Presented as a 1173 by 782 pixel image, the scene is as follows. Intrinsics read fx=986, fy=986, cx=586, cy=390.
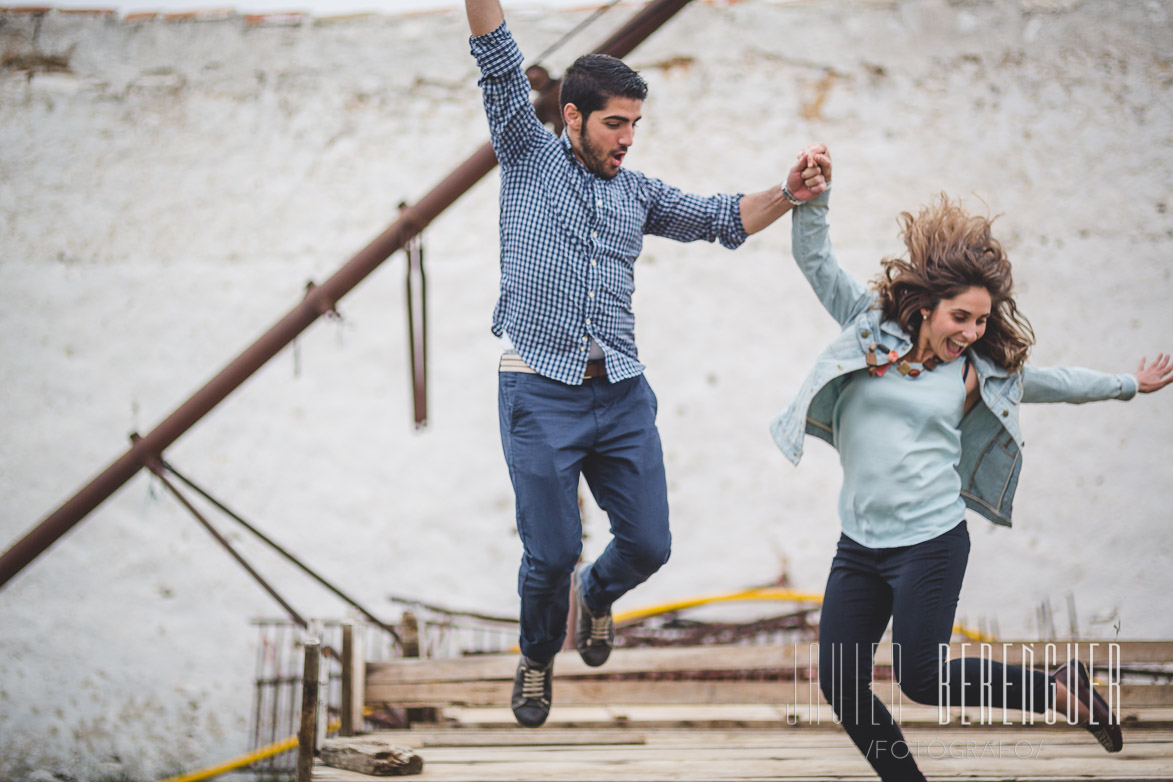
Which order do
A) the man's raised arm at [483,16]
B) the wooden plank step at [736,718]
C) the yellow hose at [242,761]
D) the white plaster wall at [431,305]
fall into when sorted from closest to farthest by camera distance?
the man's raised arm at [483,16] < the wooden plank step at [736,718] < the yellow hose at [242,761] < the white plaster wall at [431,305]

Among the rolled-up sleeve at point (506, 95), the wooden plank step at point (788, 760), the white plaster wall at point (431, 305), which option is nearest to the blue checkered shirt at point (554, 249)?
the rolled-up sleeve at point (506, 95)

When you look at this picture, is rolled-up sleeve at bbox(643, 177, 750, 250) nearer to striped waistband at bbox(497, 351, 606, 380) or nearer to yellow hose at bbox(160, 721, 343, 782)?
striped waistband at bbox(497, 351, 606, 380)

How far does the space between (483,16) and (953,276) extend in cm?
143

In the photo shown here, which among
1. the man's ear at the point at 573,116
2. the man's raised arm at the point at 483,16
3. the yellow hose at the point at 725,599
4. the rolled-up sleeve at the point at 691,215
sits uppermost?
the man's raised arm at the point at 483,16

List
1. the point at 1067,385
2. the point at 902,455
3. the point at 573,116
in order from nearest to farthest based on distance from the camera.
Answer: the point at 902,455
the point at 573,116
the point at 1067,385

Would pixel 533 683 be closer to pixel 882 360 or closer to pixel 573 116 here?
pixel 882 360

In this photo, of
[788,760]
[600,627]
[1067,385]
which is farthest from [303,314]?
[1067,385]

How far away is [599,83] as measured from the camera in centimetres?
265

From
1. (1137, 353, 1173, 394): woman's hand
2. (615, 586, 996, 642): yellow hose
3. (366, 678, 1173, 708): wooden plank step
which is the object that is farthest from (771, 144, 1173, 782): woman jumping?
(615, 586, 996, 642): yellow hose

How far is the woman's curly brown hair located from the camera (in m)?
2.68

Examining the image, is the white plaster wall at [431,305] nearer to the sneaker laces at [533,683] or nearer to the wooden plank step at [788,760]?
the wooden plank step at [788,760]

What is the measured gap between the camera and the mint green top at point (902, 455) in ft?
8.58

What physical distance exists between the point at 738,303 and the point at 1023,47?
2286 millimetres

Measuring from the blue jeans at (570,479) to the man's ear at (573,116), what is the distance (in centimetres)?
71
